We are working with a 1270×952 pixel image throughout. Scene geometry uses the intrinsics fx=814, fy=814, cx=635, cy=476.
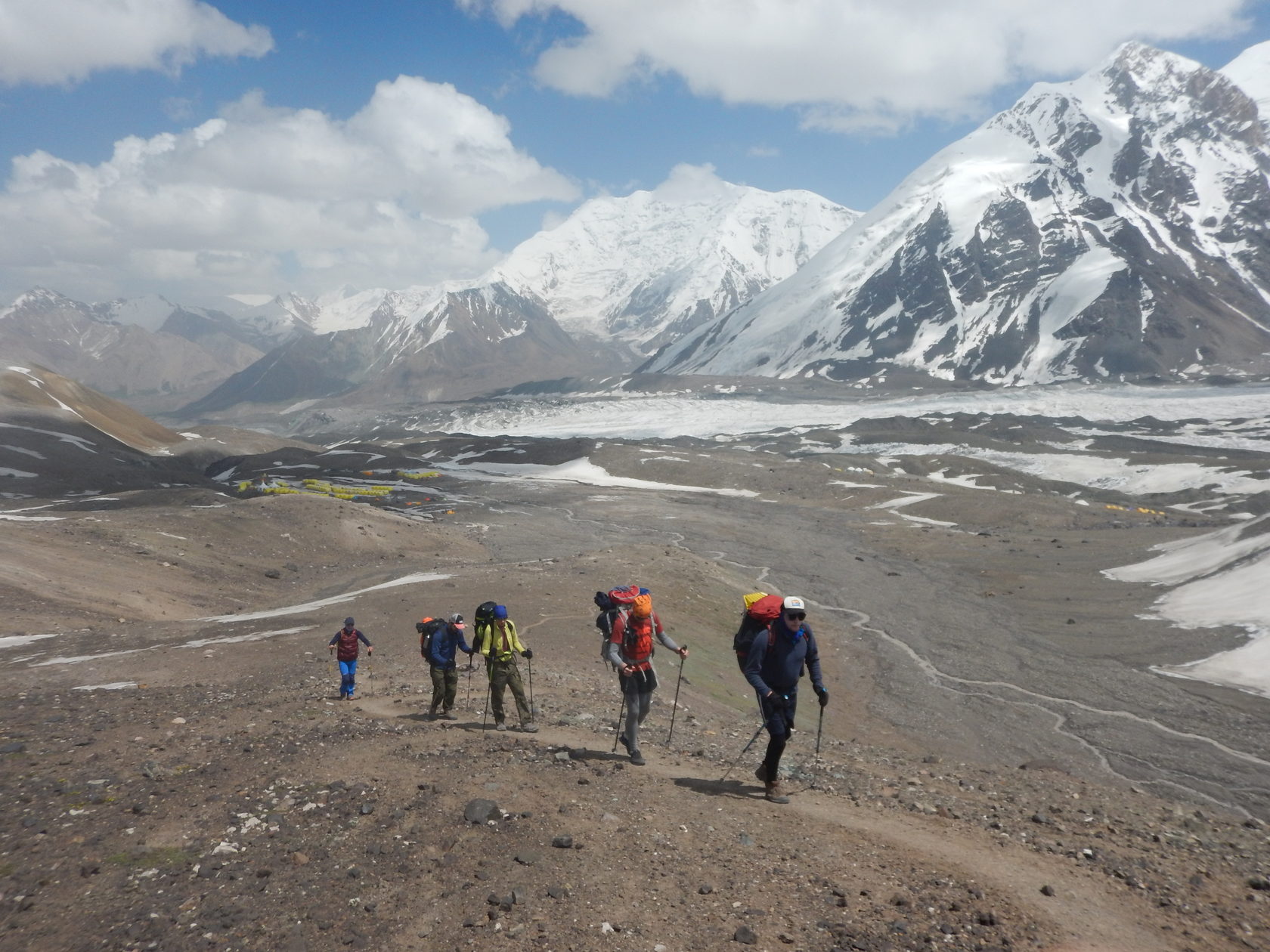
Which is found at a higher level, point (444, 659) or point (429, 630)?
point (429, 630)

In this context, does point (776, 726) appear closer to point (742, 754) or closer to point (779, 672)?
point (779, 672)

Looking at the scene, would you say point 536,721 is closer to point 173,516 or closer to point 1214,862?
point 1214,862

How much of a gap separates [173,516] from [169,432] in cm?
11996

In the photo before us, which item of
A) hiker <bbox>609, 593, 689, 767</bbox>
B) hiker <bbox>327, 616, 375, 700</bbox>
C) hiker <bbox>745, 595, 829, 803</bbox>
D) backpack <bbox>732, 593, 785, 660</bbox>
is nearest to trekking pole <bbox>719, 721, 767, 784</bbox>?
hiker <bbox>745, 595, 829, 803</bbox>

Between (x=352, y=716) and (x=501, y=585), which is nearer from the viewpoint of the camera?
(x=352, y=716)

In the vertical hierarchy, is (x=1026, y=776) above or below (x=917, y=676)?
above

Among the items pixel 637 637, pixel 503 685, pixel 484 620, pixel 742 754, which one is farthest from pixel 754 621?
pixel 503 685

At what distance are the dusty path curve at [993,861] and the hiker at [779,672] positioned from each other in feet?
2.22

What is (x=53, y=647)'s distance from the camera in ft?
69.2

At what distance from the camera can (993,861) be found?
364 inches

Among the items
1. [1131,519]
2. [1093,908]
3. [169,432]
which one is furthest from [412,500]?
[169,432]

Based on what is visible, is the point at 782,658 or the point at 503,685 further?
the point at 503,685

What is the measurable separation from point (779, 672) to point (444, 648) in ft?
21.9

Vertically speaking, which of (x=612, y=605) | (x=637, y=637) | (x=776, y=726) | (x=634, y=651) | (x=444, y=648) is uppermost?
(x=612, y=605)
